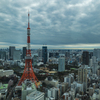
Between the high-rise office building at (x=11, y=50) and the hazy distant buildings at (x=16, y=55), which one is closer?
the high-rise office building at (x=11, y=50)

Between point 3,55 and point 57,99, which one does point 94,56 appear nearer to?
point 57,99

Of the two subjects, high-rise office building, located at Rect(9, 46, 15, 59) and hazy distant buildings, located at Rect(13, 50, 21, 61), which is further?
hazy distant buildings, located at Rect(13, 50, 21, 61)

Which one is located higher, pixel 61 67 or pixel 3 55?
pixel 3 55

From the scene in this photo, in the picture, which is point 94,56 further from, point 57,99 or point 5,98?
point 5,98

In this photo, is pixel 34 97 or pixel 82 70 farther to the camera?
pixel 82 70

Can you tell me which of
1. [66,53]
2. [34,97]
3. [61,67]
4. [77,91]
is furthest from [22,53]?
[34,97]

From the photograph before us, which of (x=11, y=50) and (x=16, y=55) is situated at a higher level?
(x=11, y=50)

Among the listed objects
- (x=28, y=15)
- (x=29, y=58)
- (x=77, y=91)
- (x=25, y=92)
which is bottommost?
(x=77, y=91)

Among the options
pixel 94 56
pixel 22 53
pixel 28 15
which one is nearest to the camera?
pixel 28 15

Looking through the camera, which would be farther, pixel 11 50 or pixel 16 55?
pixel 16 55

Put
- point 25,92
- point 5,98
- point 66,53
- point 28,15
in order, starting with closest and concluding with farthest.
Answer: point 25,92
point 5,98
point 28,15
point 66,53

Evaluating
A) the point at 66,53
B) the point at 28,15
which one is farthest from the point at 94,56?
the point at 28,15
